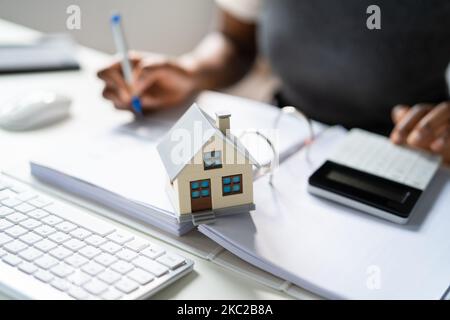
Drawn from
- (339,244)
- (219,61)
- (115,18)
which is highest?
(115,18)

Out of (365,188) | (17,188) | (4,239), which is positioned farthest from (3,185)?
(365,188)

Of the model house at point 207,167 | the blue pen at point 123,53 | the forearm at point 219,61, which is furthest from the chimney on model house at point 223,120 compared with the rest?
the forearm at point 219,61

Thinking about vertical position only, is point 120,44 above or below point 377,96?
above

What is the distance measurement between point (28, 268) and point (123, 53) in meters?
0.48

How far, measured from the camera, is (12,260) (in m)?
0.54

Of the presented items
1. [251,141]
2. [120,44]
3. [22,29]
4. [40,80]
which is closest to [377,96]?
[251,141]

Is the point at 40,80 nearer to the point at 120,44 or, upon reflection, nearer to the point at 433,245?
the point at 120,44

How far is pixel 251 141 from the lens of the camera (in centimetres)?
79

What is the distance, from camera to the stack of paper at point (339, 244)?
1.71 ft

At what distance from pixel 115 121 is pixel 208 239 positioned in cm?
37

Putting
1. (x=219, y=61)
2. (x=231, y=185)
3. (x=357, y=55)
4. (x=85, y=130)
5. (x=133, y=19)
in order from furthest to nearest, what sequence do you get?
(x=133, y=19) → (x=219, y=61) → (x=357, y=55) → (x=85, y=130) → (x=231, y=185)

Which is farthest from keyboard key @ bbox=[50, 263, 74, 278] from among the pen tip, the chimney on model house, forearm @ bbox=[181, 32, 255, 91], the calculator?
forearm @ bbox=[181, 32, 255, 91]

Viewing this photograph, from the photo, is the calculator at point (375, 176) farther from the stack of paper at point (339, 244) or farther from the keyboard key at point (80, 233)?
the keyboard key at point (80, 233)

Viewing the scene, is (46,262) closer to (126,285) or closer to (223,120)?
(126,285)
